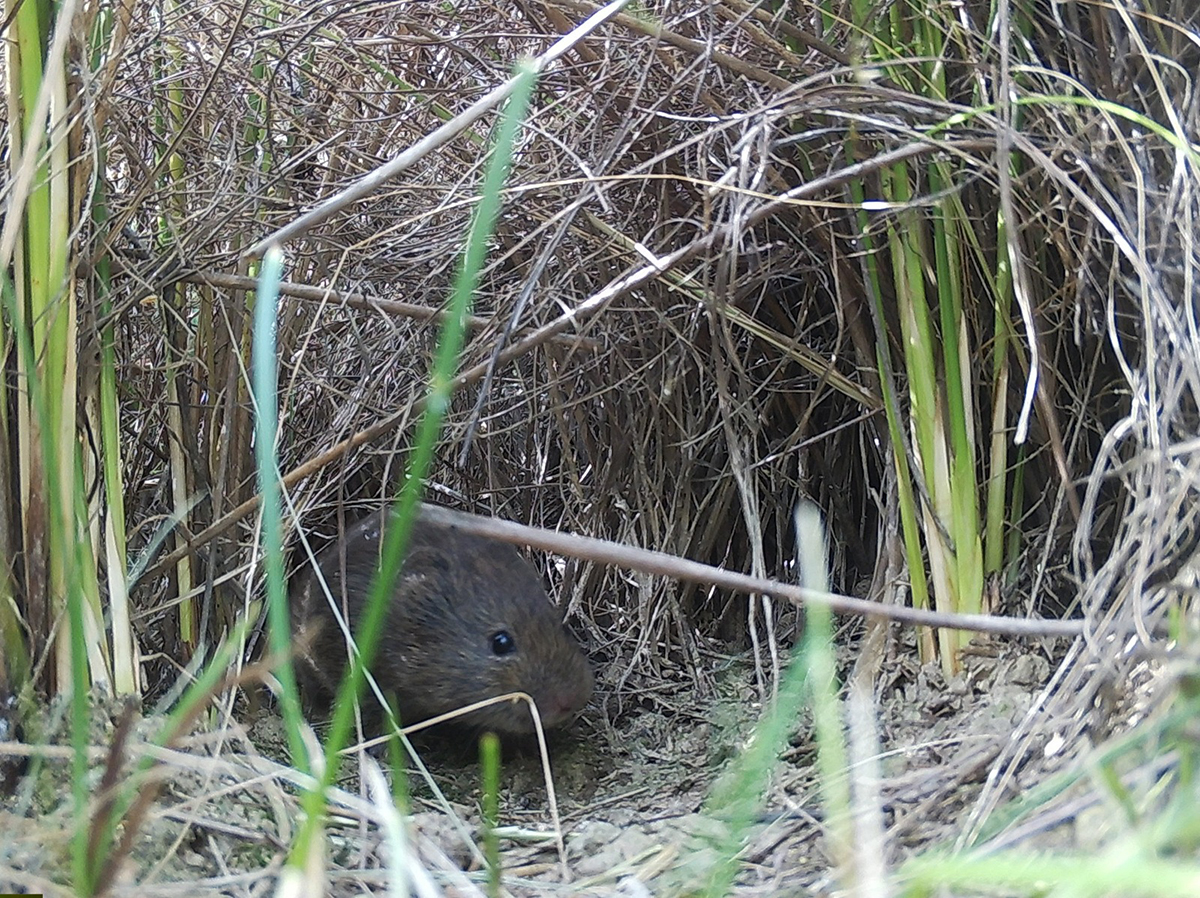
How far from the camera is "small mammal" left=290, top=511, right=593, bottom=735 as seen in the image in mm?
2979

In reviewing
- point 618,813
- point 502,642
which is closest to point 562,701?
point 502,642

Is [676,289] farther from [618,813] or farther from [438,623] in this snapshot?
[438,623]

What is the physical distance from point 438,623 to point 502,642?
200 millimetres

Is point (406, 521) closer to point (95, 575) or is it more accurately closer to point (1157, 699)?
point (1157, 699)

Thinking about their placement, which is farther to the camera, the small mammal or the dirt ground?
the small mammal

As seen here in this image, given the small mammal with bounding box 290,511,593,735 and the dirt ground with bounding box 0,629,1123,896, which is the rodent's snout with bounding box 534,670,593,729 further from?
the dirt ground with bounding box 0,629,1123,896

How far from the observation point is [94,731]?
1.75 metres

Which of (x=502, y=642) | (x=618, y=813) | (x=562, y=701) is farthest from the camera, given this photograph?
(x=502, y=642)

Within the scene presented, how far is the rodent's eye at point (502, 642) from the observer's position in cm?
300

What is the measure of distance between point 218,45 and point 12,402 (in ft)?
3.98

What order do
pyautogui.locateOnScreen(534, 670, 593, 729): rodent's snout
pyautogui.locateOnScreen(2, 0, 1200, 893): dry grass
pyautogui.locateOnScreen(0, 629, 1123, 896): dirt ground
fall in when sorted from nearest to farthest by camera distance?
pyautogui.locateOnScreen(0, 629, 1123, 896): dirt ground
pyautogui.locateOnScreen(2, 0, 1200, 893): dry grass
pyautogui.locateOnScreen(534, 670, 593, 729): rodent's snout

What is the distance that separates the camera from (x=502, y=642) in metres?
3.00

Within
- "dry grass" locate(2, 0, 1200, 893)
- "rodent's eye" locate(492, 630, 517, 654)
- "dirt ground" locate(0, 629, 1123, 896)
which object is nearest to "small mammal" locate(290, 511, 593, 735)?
"rodent's eye" locate(492, 630, 517, 654)

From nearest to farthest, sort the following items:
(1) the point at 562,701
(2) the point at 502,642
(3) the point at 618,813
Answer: (3) the point at 618,813 < (1) the point at 562,701 < (2) the point at 502,642
